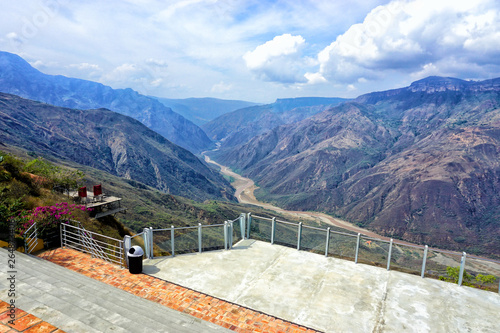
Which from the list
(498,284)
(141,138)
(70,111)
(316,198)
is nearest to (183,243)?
(498,284)

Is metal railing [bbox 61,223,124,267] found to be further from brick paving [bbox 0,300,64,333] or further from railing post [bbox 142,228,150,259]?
brick paving [bbox 0,300,64,333]

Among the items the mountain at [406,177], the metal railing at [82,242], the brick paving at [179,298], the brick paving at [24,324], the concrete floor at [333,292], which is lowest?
the mountain at [406,177]

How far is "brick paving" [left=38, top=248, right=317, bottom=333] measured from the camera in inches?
292

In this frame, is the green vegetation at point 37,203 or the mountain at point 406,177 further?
the mountain at point 406,177

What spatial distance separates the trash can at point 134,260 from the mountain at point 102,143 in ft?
294

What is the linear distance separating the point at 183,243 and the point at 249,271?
2.97 m

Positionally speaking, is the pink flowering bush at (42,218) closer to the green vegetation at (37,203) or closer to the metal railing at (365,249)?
the green vegetation at (37,203)

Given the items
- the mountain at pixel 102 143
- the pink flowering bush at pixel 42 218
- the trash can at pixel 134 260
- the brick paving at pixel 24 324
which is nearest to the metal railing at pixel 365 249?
the trash can at pixel 134 260

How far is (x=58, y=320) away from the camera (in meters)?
5.83

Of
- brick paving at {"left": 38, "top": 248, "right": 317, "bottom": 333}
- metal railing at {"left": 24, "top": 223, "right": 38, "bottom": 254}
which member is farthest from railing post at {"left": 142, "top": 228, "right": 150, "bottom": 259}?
metal railing at {"left": 24, "top": 223, "right": 38, "bottom": 254}

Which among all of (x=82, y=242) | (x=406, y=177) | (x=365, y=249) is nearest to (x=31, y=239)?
(x=82, y=242)

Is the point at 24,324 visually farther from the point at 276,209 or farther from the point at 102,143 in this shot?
the point at 102,143

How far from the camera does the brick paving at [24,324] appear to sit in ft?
17.5

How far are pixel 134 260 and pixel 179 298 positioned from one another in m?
2.15
